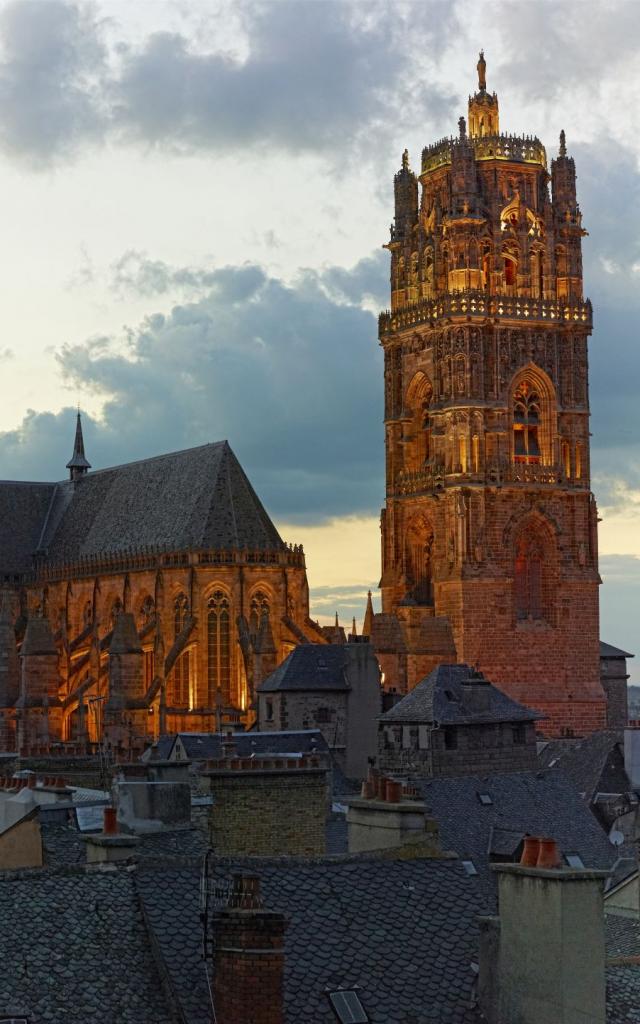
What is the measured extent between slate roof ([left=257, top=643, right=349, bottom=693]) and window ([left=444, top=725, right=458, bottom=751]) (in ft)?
33.9

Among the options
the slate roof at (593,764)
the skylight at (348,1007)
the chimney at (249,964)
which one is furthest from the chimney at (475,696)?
the chimney at (249,964)

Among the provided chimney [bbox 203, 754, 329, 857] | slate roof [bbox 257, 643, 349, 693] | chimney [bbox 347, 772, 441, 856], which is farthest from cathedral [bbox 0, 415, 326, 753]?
chimney [bbox 347, 772, 441, 856]

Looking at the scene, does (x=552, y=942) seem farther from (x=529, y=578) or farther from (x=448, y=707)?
(x=529, y=578)

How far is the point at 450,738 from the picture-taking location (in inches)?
2517

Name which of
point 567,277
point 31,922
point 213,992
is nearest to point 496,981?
point 213,992

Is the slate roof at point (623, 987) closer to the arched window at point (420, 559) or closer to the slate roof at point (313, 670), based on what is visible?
the slate roof at point (313, 670)

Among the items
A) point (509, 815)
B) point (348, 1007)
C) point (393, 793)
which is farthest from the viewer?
point (509, 815)

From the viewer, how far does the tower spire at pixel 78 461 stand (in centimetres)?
12285

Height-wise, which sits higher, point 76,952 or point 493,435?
point 493,435

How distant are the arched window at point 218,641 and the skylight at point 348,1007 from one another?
7285 cm

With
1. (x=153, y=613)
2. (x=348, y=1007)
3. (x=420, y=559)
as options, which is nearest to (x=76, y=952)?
(x=348, y=1007)

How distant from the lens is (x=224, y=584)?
310 ft

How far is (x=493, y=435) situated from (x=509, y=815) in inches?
2056

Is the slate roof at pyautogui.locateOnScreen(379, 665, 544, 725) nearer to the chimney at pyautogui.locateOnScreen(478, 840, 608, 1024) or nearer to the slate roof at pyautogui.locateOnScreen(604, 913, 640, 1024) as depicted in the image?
the slate roof at pyautogui.locateOnScreen(604, 913, 640, 1024)
